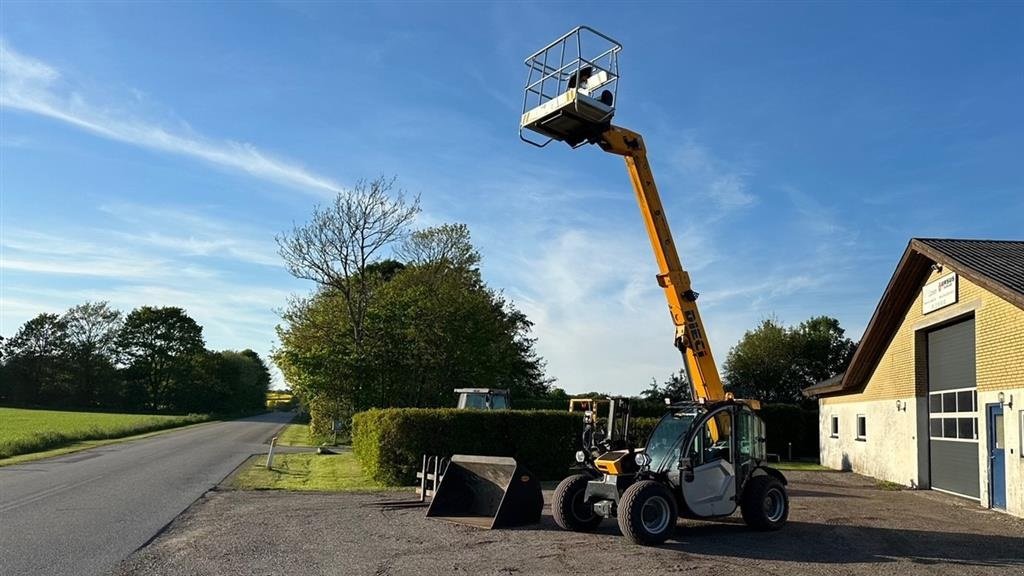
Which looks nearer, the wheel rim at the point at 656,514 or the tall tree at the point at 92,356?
the wheel rim at the point at 656,514

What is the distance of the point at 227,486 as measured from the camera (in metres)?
18.3

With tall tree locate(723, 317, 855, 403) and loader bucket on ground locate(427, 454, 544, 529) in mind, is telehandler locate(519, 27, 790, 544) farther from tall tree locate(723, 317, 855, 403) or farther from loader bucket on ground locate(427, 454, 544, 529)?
tall tree locate(723, 317, 855, 403)

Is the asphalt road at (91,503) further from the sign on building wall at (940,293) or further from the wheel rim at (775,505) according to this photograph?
the sign on building wall at (940,293)

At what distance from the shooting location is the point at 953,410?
18891 millimetres

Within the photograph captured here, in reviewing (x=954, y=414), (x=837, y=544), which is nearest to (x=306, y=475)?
(x=837, y=544)

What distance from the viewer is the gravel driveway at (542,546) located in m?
9.70

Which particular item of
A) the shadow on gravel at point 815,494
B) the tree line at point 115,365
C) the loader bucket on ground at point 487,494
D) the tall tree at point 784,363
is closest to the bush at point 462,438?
the loader bucket on ground at point 487,494

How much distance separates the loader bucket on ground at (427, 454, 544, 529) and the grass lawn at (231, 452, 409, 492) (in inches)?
184

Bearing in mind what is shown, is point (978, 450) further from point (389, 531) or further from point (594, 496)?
point (389, 531)

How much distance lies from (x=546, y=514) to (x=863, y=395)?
14904mm

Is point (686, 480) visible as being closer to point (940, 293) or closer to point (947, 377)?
point (947, 377)

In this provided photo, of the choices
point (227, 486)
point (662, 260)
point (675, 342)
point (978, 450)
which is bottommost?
point (227, 486)

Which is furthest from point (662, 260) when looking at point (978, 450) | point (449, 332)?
point (449, 332)

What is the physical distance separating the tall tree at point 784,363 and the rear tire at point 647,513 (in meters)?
46.0
